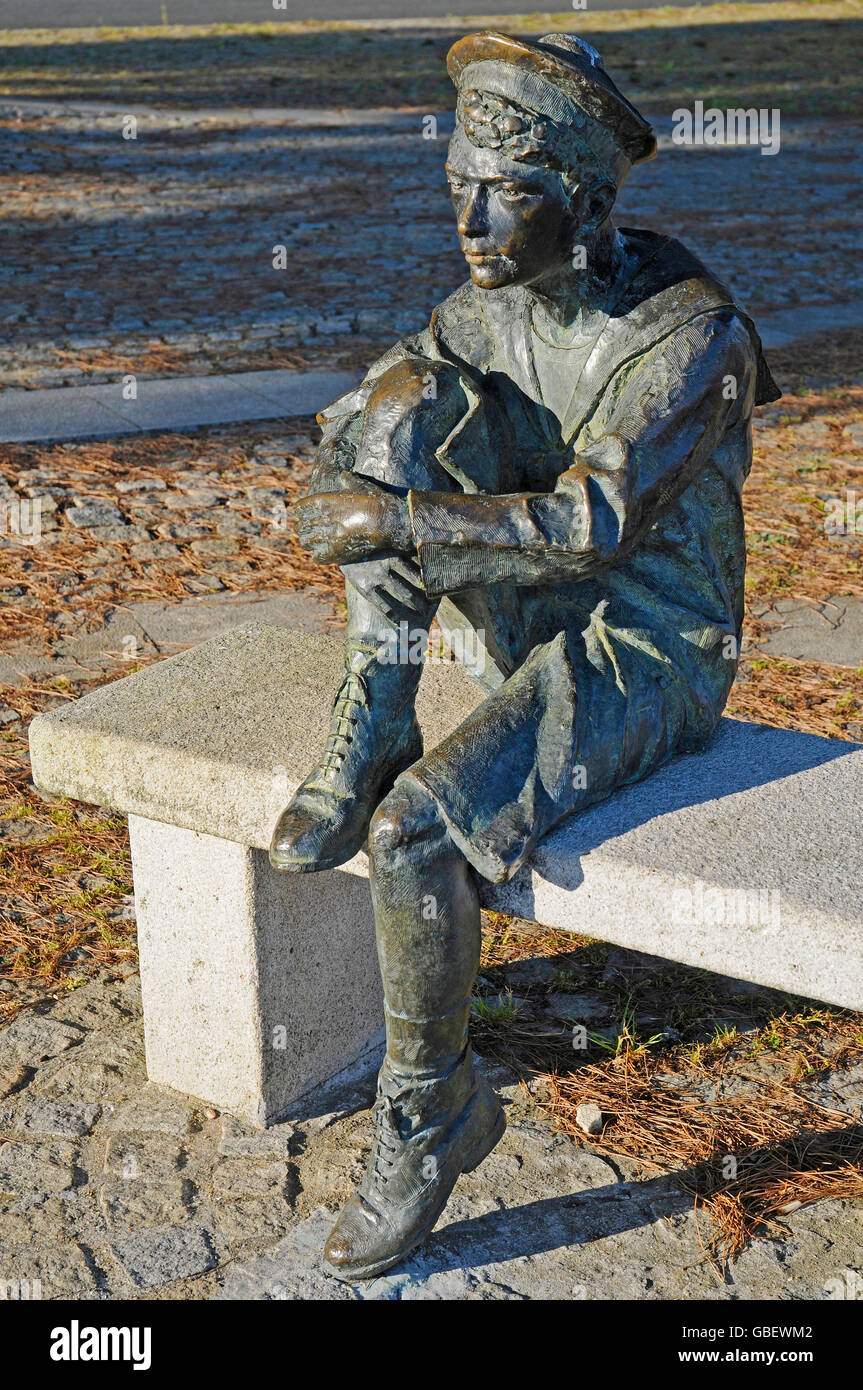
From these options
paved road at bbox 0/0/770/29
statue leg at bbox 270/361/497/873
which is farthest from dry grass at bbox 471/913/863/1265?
paved road at bbox 0/0/770/29

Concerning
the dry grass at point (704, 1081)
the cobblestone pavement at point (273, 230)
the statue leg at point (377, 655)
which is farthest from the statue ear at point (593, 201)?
the cobblestone pavement at point (273, 230)

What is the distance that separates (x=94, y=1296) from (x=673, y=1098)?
1.15m

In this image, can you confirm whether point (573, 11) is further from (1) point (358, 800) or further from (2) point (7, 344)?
(1) point (358, 800)

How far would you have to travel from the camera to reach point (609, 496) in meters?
2.43

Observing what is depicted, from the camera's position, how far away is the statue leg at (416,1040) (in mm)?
2420

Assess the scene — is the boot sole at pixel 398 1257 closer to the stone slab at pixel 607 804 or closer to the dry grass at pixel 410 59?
the stone slab at pixel 607 804

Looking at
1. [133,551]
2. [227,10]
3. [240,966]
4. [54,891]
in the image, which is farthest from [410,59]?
[240,966]

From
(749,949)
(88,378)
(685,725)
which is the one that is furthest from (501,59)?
(88,378)

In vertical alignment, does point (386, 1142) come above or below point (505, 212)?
below

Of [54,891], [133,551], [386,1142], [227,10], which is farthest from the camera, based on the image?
[227,10]

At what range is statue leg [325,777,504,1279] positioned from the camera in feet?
7.94

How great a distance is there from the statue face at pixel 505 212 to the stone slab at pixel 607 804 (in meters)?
0.88

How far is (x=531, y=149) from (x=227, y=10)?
18399 millimetres

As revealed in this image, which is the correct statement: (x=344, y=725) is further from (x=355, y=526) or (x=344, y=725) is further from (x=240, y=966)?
(x=240, y=966)
